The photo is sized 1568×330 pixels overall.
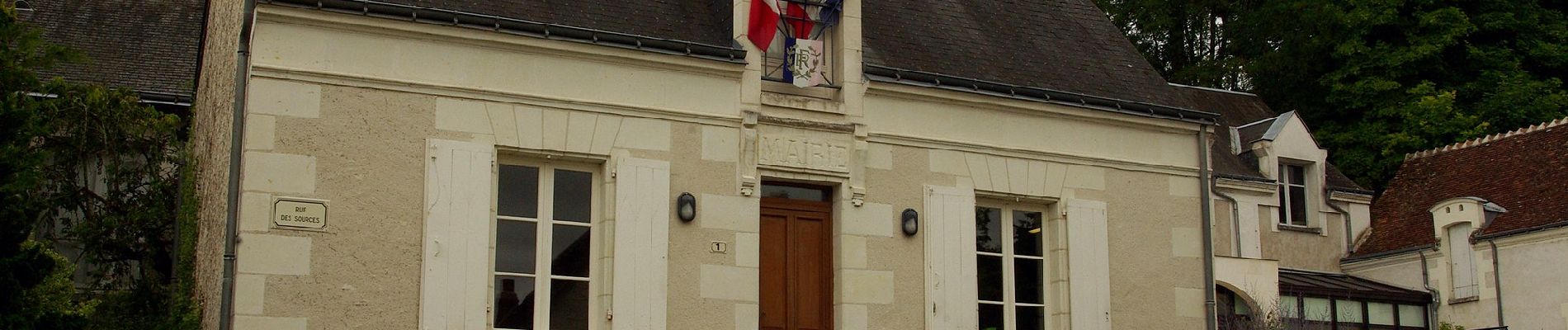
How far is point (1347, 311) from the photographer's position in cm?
2391

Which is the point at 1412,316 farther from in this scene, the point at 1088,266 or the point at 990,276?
the point at 990,276

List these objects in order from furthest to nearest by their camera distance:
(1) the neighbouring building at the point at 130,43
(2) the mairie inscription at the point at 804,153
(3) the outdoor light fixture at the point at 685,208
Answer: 1. (1) the neighbouring building at the point at 130,43
2. (2) the mairie inscription at the point at 804,153
3. (3) the outdoor light fixture at the point at 685,208

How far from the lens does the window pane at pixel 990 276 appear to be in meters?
15.0

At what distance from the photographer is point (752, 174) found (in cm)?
1384

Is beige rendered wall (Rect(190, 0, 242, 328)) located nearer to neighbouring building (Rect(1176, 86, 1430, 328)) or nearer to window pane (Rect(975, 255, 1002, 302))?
window pane (Rect(975, 255, 1002, 302))

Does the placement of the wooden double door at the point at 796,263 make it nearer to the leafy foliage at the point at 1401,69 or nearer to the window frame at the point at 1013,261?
the window frame at the point at 1013,261

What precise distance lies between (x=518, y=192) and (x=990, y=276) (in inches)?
172

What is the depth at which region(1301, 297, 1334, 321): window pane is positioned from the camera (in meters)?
23.3

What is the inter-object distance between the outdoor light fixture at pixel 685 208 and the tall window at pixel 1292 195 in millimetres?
15202

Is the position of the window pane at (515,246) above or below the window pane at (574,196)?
below

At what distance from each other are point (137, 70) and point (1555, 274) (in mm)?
19594

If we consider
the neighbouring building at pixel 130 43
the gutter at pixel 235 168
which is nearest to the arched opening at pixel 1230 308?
the gutter at pixel 235 168

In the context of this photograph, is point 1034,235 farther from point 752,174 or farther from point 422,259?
point 422,259

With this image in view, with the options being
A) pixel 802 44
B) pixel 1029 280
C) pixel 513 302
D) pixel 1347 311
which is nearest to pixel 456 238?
pixel 513 302
